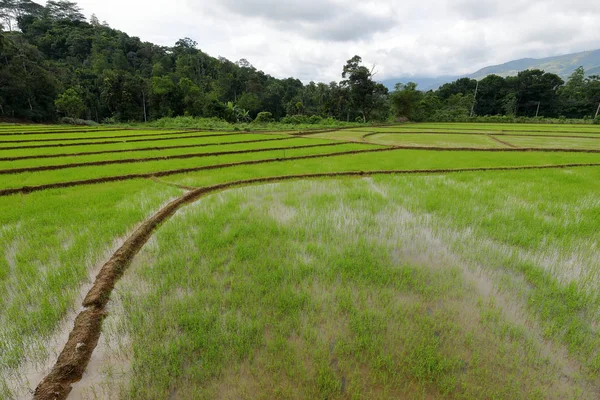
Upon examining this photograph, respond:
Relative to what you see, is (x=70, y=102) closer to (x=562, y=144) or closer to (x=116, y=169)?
(x=116, y=169)

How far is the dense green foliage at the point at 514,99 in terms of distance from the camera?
3266cm

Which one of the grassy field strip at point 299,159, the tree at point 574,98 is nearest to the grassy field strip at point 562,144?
the grassy field strip at point 299,159

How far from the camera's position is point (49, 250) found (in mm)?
3443

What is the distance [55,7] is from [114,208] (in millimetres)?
83703

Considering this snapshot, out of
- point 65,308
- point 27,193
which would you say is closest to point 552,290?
point 65,308

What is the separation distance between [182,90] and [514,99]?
148 ft

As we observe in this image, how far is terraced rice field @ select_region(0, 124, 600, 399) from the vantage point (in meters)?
1.81

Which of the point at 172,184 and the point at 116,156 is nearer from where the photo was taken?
the point at 172,184

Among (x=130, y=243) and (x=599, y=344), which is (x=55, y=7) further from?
(x=599, y=344)

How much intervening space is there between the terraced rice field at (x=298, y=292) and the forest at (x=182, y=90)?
25633 mm

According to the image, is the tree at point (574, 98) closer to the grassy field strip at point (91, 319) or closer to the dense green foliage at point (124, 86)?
the dense green foliage at point (124, 86)

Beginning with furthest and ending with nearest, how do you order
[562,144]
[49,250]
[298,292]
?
[562,144] → [49,250] → [298,292]

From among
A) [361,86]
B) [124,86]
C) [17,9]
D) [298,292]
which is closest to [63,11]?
[17,9]

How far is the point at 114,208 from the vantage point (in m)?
4.87
